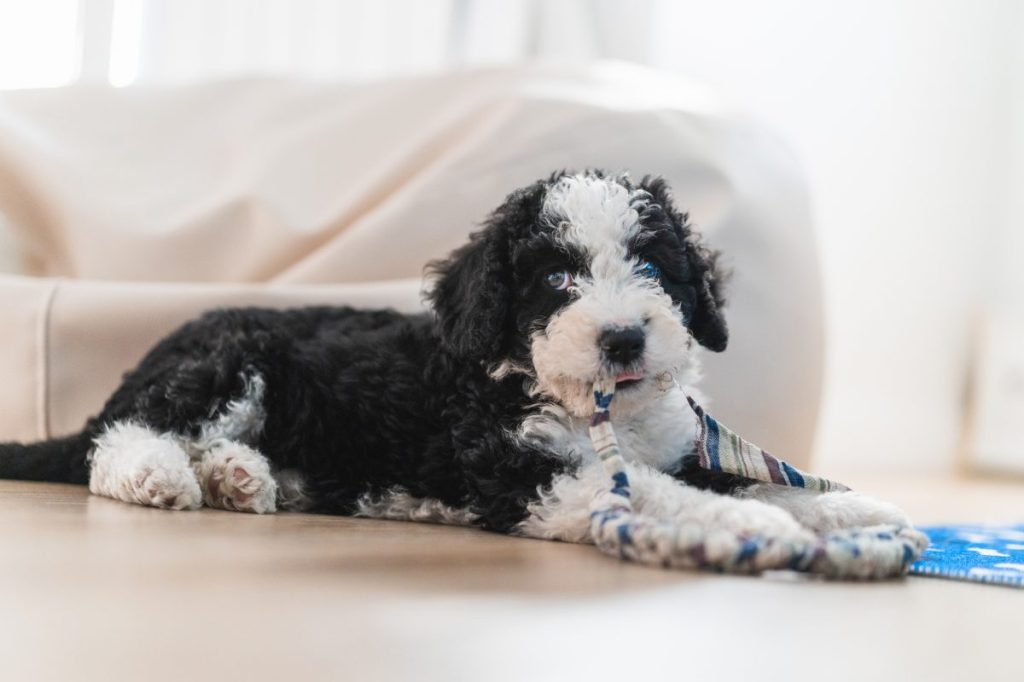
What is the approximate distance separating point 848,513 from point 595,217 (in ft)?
2.49

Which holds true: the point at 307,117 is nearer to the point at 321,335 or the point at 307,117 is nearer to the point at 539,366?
the point at 321,335

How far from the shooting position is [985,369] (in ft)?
24.2

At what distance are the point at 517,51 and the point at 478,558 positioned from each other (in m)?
4.23

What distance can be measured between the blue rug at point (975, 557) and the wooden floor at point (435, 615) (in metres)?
0.06

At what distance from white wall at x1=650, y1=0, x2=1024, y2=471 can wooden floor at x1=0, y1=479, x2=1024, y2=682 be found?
17.4 ft

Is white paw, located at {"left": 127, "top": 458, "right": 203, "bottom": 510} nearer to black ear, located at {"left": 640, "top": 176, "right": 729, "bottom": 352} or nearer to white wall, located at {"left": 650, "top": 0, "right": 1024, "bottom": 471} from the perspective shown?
black ear, located at {"left": 640, "top": 176, "right": 729, "bottom": 352}

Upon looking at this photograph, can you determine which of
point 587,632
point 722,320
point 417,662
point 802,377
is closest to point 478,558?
point 587,632

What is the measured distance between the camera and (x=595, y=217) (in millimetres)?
2139

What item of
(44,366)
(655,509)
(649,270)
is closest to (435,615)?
(655,509)

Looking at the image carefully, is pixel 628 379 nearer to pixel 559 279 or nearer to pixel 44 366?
pixel 559 279

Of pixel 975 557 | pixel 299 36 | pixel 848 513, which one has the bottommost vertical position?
pixel 975 557

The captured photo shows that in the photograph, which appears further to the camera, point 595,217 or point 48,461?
point 48,461

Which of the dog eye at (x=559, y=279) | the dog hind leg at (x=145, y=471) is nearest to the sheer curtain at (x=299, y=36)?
the dog hind leg at (x=145, y=471)

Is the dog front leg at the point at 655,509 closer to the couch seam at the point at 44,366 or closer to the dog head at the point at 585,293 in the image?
the dog head at the point at 585,293
